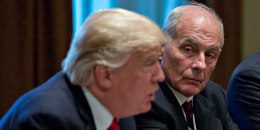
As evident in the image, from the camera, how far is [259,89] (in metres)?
2.07

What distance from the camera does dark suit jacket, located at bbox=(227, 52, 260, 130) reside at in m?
2.03

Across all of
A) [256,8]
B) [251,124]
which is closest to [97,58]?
[251,124]

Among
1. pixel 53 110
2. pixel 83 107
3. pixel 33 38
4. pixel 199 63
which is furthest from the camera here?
pixel 33 38

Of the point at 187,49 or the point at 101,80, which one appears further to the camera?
the point at 187,49

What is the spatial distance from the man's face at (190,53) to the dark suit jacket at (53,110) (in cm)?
61

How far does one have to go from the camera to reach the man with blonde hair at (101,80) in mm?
1077

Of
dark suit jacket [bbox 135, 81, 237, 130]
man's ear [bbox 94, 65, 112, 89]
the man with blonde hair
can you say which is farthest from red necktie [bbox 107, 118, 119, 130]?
dark suit jacket [bbox 135, 81, 237, 130]

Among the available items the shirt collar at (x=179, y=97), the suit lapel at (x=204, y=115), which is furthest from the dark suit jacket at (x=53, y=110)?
the suit lapel at (x=204, y=115)

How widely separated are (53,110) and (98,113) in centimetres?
19

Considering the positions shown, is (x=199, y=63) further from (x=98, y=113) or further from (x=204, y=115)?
(x=98, y=113)

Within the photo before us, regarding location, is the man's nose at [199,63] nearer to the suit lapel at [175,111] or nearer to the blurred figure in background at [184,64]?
the blurred figure in background at [184,64]

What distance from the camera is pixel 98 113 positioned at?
1196 millimetres

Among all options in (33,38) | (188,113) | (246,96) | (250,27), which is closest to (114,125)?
(188,113)

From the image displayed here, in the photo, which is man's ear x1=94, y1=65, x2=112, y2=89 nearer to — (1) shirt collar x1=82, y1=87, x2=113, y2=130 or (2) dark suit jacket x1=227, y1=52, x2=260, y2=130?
(1) shirt collar x1=82, y1=87, x2=113, y2=130
